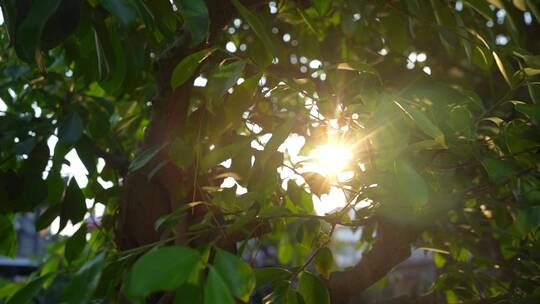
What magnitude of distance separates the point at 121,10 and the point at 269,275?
0.43m

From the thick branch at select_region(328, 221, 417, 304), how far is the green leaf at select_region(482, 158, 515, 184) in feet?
1.25

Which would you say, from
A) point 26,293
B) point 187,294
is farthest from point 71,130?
point 187,294

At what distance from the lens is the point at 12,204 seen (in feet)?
4.11

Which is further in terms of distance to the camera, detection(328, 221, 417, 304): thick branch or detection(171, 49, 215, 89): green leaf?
detection(328, 221, 417, 304): thick branch

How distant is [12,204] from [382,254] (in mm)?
770

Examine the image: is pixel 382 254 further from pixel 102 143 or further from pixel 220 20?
pixel 102 143

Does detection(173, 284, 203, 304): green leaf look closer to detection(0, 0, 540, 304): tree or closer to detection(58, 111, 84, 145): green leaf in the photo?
detection(0, 0, 540, 304): tree

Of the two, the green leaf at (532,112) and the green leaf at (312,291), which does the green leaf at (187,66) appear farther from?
the green leaf at (532,112)

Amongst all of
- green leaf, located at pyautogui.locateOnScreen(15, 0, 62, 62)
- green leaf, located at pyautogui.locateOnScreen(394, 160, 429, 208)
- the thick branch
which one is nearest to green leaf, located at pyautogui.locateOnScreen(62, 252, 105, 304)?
green leaf, located at pyautogui.locateOnScreen(15, 0, 62, 62)

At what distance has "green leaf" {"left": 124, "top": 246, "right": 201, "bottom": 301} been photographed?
1.95 ft

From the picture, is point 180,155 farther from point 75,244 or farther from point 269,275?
point 75,244

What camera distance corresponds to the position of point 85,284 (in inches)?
26.0

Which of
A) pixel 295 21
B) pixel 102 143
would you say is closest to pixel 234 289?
pixel 295 21

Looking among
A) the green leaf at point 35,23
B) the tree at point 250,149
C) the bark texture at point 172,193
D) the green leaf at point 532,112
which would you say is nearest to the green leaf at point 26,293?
the tree at point 250,149
